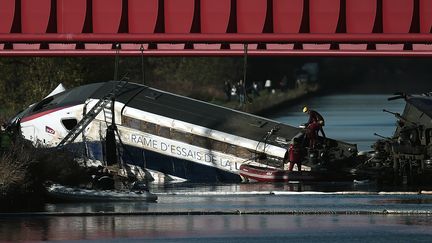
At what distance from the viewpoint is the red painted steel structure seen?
3073 cm

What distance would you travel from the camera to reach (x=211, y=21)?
31031 mm

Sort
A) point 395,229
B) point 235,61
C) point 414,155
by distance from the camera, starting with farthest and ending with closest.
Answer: point 235,61 < point 414,155 < point 395,229

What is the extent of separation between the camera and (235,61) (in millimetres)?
97938

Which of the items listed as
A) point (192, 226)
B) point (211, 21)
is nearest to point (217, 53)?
point (211, 21)

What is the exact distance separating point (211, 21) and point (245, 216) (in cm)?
779

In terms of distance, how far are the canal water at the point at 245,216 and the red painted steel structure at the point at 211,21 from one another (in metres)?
3.28

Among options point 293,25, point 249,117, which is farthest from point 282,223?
point 249,117

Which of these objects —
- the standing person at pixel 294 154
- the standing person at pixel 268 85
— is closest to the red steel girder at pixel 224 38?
the standing person at pixel 294 154

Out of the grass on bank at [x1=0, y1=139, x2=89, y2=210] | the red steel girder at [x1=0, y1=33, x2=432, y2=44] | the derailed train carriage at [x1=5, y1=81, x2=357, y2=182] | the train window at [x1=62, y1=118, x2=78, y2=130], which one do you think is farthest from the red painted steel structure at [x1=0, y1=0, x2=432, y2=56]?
the train window at [x1=62, y1=118, x2=78, y2=130]

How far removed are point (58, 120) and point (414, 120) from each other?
9.03 m

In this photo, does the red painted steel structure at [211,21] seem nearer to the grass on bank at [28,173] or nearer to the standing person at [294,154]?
the grass on bank at [28,173]

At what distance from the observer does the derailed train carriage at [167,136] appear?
36531 millimetres

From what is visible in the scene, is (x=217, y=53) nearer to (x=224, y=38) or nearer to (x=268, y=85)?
(x=224, y=38)

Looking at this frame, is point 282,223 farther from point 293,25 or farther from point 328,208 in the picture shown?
point 293,25
